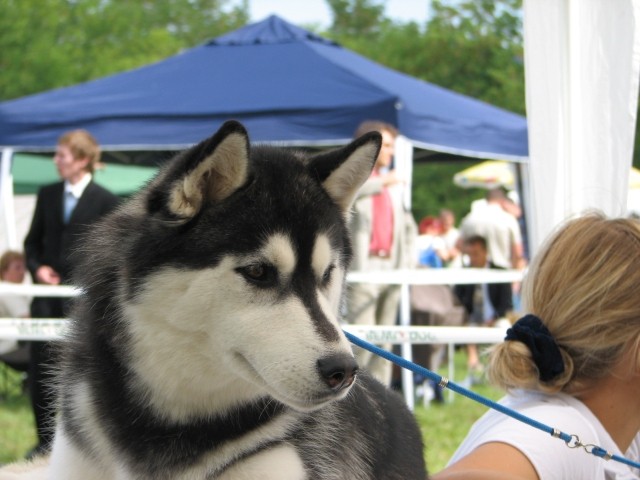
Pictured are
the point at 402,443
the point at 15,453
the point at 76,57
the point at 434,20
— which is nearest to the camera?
the point at 402,443

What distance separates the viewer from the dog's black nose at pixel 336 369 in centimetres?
180

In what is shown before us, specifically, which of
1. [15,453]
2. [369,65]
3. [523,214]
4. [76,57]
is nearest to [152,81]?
[369,65]

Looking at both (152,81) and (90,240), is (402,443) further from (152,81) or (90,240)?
(152,81)

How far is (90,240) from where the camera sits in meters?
2.20

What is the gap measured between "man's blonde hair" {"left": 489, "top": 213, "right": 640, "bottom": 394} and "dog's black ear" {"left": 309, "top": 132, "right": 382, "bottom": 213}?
692mm

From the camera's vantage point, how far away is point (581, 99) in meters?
3.22

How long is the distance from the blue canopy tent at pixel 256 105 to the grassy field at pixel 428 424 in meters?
2.45

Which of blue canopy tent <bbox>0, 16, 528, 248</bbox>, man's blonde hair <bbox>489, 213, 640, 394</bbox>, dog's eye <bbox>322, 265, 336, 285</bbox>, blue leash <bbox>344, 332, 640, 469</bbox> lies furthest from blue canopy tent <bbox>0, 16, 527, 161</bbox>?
dog's eye <bbox>322, 265, 336, 285</bbox>

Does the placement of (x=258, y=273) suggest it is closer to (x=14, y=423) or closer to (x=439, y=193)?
(x=14, y=423)

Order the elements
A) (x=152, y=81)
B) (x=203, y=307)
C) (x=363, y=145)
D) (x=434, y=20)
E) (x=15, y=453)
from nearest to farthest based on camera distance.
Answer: (x=203, y=307) < (x=363, y=145) < (x=15, y=453) < (x=152, y=81) < (x=434, y=20)

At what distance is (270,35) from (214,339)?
8795mm

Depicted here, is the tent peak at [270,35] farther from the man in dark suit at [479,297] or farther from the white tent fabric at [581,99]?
the white tent fabric at [581,99]

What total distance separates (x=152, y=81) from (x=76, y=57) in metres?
23.4

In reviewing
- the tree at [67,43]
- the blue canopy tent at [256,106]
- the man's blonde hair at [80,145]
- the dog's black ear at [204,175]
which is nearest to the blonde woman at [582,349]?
the dog's black ear at [204,175]
